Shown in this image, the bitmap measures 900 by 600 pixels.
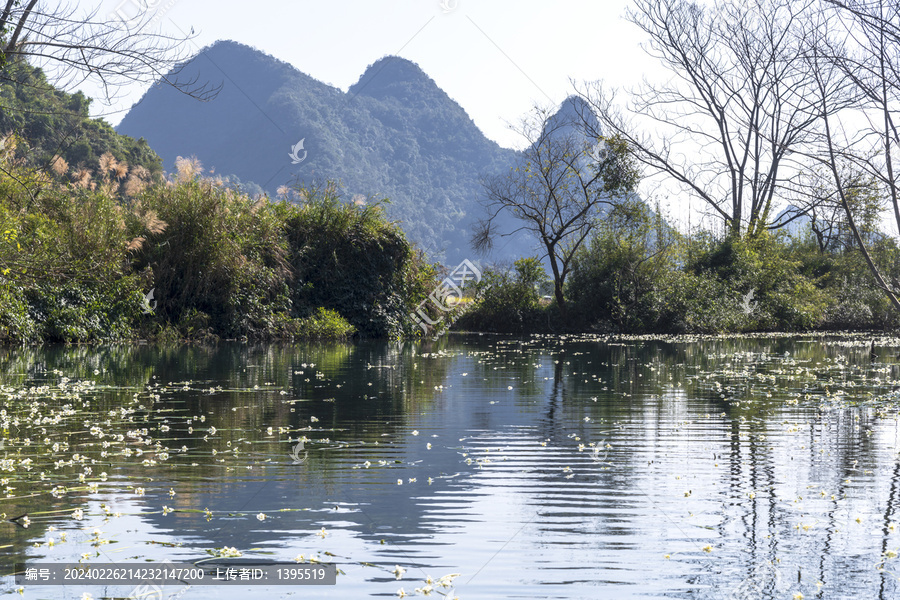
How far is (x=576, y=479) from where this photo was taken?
4.76 metres

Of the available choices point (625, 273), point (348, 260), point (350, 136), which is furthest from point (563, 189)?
point (350, 136)

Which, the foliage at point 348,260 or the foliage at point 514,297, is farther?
the foliage at point 514,297

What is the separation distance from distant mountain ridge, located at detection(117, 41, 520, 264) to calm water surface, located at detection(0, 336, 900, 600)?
73.3 m

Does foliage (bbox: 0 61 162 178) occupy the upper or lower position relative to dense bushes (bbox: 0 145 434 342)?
upper

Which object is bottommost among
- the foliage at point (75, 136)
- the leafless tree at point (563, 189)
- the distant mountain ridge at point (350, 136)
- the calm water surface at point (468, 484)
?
the calm water surface at point (468, 484)

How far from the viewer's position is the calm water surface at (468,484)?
3.18 m

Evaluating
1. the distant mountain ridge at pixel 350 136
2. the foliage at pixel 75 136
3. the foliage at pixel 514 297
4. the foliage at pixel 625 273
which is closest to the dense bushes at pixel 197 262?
the foliage at pixel 514 297

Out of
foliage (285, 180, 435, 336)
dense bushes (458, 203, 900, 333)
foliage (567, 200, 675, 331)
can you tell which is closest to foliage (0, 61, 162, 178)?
foliage (285, 180, 435, 336)

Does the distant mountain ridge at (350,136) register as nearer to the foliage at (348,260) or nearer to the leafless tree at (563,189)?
the leafless tree at (563,189)

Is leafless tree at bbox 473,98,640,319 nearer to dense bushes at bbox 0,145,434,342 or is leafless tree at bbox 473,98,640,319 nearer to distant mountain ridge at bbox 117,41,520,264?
dense bushes at bbox 0,145,434,342

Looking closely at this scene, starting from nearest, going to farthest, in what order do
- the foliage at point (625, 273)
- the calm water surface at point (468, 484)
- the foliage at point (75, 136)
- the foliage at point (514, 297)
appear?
the calm water surface at point (468, 484) < the foliage at point (625, 273) < the foliage at point (514, 297) < the foliage at point (75, 136)

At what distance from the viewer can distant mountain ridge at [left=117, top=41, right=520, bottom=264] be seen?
89000 mm

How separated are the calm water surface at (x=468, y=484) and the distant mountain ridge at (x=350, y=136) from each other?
2885 inches

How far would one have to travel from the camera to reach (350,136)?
9344 centimetres
